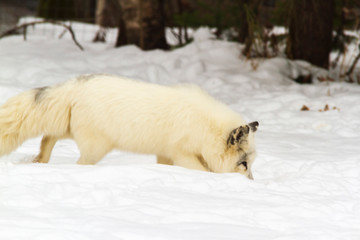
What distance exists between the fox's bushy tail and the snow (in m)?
0.41

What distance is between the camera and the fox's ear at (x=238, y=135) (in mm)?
4797

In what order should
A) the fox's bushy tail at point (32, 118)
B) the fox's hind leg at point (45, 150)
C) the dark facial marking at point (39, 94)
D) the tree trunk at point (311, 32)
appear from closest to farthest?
1. the fox's bushy tail at point (32, 118)
2. the dark facial marking at point (39, 94)
3. the fox's hind leg at point (45, 150)
4. the tree trunk at point (311, 32)

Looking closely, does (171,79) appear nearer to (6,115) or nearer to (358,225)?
(6,115)

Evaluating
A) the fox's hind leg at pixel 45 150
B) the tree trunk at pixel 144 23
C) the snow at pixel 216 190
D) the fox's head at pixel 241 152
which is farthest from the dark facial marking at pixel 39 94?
the tree trunk at pixel 144 23

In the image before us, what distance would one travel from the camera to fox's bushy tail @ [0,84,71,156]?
4.67 meters

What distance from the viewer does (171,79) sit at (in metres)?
10.2

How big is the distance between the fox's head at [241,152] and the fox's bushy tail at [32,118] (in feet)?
5.03

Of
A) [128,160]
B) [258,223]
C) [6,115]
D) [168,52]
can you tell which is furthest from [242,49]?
[258,223]

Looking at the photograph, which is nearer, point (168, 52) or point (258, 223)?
point (258, 223)

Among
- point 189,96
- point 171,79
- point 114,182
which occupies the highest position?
point 189,96

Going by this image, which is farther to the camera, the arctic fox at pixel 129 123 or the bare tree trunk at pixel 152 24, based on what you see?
the bare tree trunk at pixel 152 24

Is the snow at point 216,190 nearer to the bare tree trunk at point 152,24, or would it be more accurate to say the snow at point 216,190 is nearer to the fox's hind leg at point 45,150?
the fox's hind leg at point 45,150

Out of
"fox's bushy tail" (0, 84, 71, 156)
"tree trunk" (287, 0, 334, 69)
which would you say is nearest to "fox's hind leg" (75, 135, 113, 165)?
"fox's bushy tail" (0, 84, 71, 156)

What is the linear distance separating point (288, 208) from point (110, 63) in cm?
754
